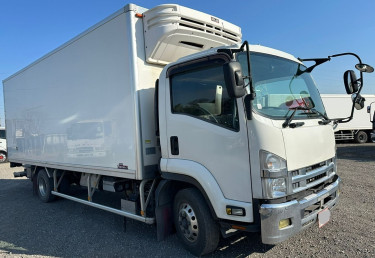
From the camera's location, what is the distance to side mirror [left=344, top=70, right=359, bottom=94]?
12.5ft

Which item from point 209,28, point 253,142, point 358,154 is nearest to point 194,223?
point 253,142

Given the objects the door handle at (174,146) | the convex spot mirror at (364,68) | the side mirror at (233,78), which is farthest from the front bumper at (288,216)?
→ the convex spot mirror at (364,68)

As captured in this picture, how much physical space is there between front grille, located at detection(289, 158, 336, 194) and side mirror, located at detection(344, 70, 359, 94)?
3.28ft

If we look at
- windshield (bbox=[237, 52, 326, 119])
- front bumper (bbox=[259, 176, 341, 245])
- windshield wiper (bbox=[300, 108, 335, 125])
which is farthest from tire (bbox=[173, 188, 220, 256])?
windshield wiper (bbox=[300, 108, 335, 125])

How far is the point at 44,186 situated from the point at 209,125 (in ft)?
18.7

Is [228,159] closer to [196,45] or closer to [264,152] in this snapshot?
[264,152]

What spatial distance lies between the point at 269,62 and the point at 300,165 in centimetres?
132

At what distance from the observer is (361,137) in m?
19.1

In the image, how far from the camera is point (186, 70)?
Answer: 3752mm

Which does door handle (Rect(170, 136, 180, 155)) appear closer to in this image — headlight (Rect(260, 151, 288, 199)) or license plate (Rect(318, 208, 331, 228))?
headlight (Rect(260, 151, 288, 199))

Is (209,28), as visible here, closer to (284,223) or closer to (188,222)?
(188,222)

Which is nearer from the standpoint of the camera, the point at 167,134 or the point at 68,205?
the point at 167,134

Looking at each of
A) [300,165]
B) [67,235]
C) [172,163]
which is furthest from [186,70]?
[67,235]

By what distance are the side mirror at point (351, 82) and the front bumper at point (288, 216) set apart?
1.51m
